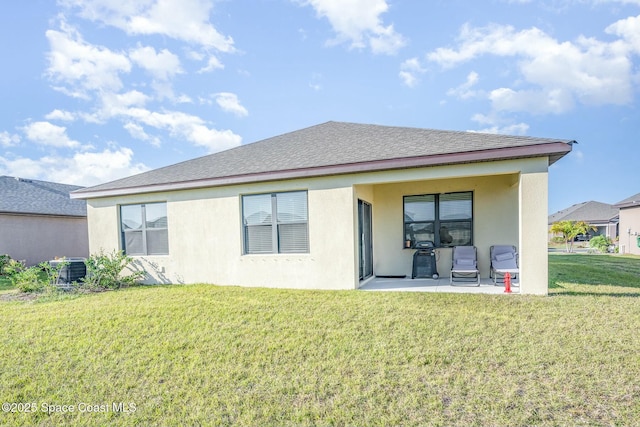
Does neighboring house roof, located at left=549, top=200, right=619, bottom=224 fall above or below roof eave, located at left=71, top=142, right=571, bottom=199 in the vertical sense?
below

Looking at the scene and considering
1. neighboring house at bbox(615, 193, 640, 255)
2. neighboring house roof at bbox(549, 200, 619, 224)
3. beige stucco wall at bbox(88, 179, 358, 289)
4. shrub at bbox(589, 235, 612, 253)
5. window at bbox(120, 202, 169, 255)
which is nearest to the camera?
beige stucco wall at bbox(88, 179, 358, 289)

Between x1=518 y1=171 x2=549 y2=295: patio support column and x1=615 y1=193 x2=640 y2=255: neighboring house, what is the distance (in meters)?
18.9

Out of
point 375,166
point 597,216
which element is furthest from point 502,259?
point 597,216

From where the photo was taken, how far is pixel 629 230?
780 inches

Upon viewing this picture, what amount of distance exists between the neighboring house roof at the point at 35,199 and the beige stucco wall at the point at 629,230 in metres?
30.1

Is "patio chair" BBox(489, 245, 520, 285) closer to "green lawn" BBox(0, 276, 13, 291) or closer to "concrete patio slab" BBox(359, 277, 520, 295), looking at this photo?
"concrete patio slab" BBox(359, 277, 520, 295)

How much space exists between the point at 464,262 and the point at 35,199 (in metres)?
19.4

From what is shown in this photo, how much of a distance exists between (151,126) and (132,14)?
699 centimetres

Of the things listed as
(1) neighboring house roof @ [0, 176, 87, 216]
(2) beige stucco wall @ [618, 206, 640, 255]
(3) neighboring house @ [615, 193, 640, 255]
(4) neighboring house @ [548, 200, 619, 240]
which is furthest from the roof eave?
(4) neighboring house @ [548, 200, 619, 240]

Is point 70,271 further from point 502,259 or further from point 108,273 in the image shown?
point 502,259

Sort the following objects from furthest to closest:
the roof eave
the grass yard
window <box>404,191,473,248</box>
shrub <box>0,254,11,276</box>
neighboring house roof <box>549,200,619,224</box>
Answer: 1. neighboring house roof <box>549,200,619,224</box>
2. shrub <box>0,254,11,276</box>
3. window <box>404,191,473,248</box>
4. the roof eave
5. the grass yard

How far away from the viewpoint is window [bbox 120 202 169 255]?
9125mm

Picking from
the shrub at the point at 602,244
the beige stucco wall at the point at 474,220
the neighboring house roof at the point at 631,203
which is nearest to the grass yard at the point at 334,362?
the beige stucco wall at the point at 474,220

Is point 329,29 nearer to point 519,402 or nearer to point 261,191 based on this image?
point 261,191
